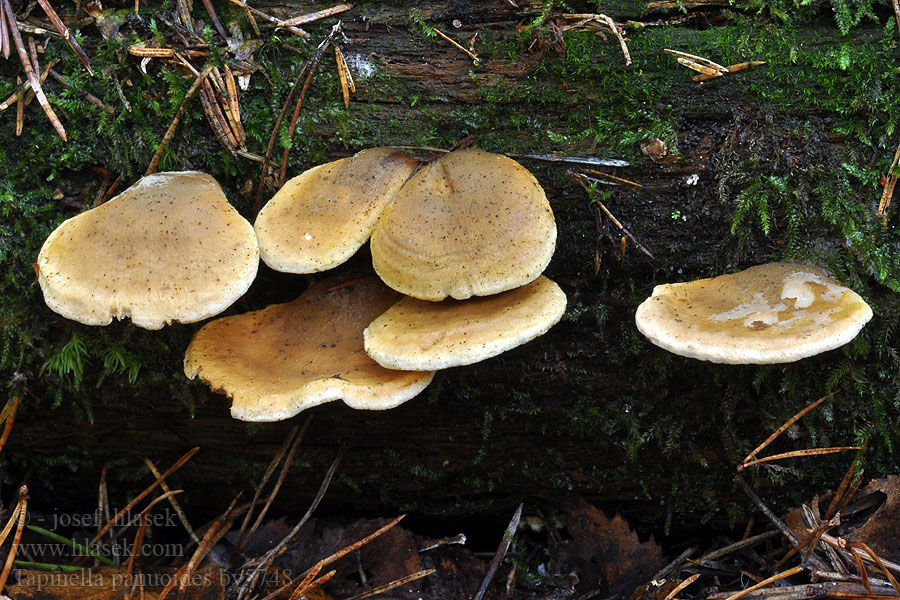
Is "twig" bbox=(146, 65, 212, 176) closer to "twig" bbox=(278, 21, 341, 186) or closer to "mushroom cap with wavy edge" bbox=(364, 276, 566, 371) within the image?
"twig" bbox=(278, 21, 341, 186)

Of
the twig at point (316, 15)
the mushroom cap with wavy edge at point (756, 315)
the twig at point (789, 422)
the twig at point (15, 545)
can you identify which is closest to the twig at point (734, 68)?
the mushroom cap with wavy edge at point (756, 315)

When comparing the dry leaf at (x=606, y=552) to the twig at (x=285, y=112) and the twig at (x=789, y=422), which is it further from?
the twig at (x=285, y=112)

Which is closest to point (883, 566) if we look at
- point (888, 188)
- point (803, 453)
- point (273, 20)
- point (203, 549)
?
point (803, 453)

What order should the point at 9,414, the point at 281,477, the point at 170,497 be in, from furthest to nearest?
the point at 170,497
the point at 281,477
the point at 9,414

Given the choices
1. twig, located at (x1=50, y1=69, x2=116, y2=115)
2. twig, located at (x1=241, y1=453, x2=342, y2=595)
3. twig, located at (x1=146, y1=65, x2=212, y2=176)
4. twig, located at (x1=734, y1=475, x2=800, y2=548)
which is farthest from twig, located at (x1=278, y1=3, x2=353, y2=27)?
twig, located at (x1=734, y1=475, x2=800, y2=548)

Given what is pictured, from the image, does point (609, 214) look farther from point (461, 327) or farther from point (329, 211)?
point (329, 211)

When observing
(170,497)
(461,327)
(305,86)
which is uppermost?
(305,86)
